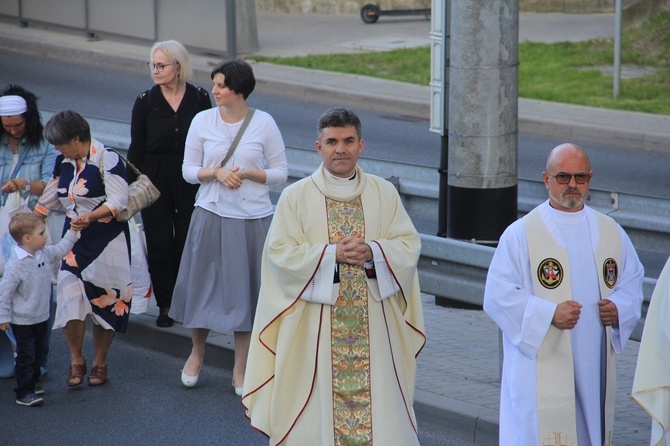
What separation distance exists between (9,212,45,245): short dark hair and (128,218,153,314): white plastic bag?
835 millimetres

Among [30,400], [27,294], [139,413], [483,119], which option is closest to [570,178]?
[483,119]

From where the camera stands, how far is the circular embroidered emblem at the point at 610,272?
5344mm

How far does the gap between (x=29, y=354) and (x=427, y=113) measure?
10541 millimetres

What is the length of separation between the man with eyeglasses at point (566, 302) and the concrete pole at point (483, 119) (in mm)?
2521

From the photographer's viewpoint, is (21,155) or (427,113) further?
(427,113)

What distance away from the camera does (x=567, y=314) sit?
17.1ft

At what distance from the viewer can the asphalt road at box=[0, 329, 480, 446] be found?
Result: 6777 mm

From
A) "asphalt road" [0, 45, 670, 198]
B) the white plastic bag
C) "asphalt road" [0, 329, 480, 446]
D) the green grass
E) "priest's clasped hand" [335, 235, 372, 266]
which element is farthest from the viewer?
the green grass

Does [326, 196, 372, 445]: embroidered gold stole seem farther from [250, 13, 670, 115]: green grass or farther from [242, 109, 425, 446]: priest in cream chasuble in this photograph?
[250, 13, 670, 115]: green grass

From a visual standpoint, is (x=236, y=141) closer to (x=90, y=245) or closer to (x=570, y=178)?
(x=90, y=245)

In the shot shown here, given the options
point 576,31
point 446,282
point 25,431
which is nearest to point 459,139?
point 446,282

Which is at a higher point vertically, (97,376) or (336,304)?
(336,304)

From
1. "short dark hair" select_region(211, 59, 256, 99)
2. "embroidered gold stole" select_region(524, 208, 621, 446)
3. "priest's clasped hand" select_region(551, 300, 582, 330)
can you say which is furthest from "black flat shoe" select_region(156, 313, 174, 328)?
Answer: "priest's clasped hand" select_region(551, 300, 582, 330)

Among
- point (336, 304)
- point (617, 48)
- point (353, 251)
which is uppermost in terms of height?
point (617, 48)
